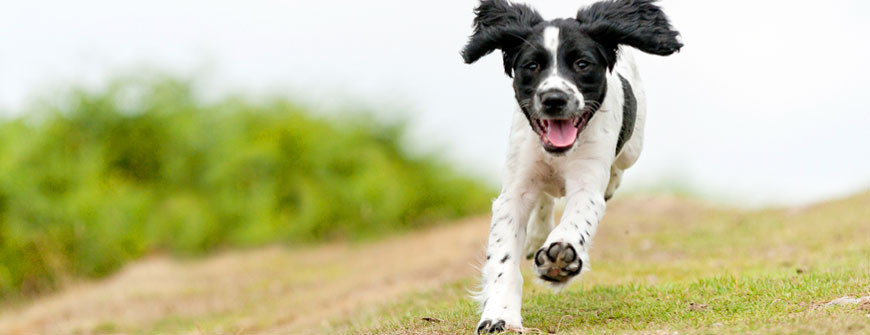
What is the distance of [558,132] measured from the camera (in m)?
5.40

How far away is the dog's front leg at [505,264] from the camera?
5459mm

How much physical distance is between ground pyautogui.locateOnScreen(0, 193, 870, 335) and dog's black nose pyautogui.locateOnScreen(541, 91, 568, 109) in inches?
41.1

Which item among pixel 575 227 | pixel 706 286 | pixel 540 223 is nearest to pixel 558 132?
pixel 575 227

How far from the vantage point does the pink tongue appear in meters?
5.38

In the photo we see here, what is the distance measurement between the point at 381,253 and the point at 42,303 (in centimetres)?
606

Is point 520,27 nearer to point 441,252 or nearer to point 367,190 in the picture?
point 441,252

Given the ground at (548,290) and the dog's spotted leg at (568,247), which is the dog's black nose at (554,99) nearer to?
the dog's spotted leg at (568,247)

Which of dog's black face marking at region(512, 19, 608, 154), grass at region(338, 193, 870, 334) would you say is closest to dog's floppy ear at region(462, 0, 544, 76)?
dog's black face marking at region(512, 19, 608, 154)

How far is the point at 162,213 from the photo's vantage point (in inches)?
730

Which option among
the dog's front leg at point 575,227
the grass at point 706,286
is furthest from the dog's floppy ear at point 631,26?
the grass at point 706,286

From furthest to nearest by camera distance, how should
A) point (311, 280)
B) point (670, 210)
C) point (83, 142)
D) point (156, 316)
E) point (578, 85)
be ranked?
1. point (83, 142)
2. point (670, 210)
3. point (311, 280)
4. point (156, 316)
5. point (578, 85)

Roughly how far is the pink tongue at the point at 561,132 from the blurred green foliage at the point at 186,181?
45.1 ft

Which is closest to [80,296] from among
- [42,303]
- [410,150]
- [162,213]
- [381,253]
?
[42,303]

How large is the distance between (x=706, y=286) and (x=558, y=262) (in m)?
2.42
